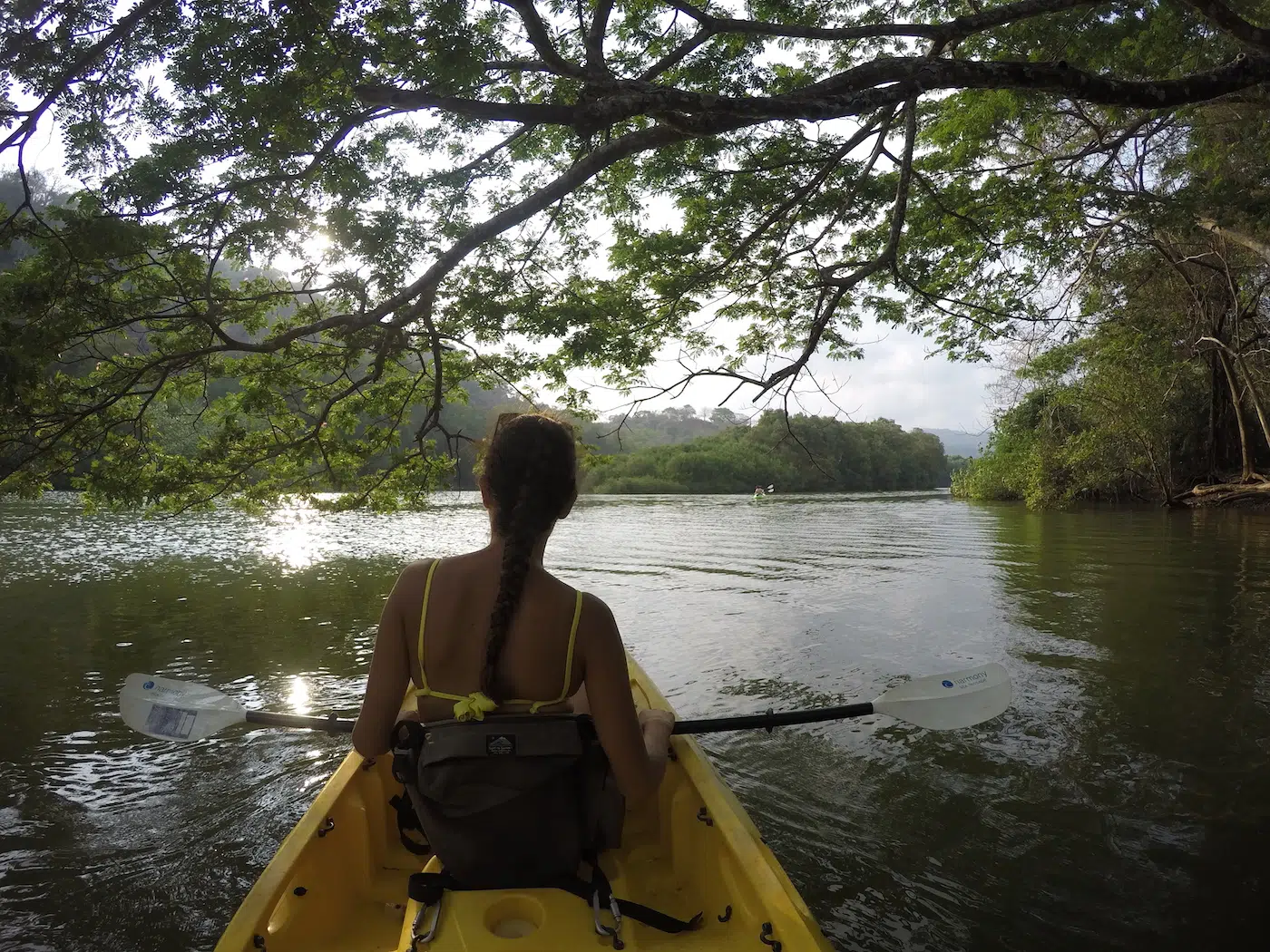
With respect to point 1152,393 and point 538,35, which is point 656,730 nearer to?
point 538,35

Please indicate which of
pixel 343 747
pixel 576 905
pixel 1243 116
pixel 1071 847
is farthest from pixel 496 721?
pixel 1243 116

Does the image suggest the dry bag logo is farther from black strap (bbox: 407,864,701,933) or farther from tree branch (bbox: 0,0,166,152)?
tree branch (bbox: 0,0,166,152)

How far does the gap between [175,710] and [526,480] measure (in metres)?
2.58

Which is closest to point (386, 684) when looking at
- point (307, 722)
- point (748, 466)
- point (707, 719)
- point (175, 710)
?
point (307, 722)

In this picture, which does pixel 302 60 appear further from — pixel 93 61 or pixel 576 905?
pixel 576 905

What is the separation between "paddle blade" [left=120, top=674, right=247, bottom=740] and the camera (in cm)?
346

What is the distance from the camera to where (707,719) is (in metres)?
3.42

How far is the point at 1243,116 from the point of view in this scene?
37.4 ft

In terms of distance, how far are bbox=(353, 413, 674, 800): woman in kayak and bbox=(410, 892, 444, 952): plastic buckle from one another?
436 mm

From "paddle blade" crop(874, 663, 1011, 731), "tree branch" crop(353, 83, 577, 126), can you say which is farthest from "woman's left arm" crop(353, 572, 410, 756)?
"tree branch" crop(353, 83, 577, 126)

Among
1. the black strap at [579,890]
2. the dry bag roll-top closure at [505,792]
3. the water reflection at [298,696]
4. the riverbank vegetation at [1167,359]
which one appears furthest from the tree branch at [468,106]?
the riverbank vegetation at [1167,359]

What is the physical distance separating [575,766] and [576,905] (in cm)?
36

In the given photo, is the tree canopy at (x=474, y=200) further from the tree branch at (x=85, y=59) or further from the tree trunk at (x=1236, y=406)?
the tree trunk at (x=1236, y=406)

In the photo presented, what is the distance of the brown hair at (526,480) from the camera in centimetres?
192
